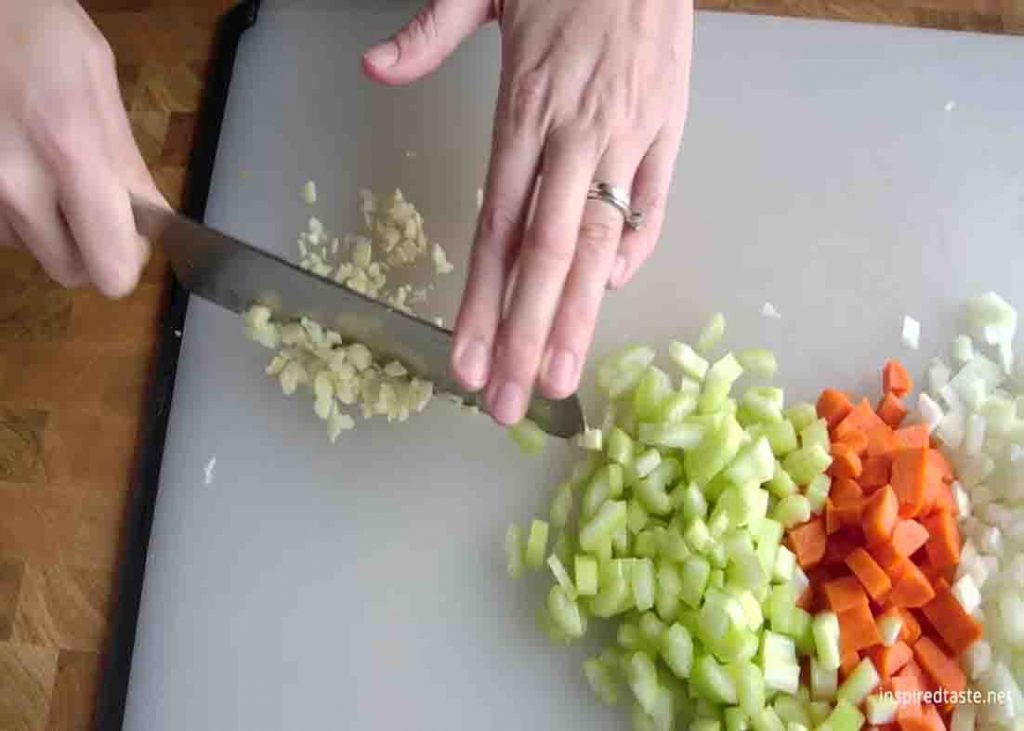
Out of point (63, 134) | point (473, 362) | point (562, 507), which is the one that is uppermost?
point (63, 134)

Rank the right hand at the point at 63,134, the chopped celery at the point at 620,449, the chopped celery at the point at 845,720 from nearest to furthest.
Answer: the right hand at the point at 63,134
the chopped celery at the point at 845,720
the chopped celery at the point at 620,449

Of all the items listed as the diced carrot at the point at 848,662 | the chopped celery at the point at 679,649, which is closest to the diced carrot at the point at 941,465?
the diced carrot at the point at 848,662

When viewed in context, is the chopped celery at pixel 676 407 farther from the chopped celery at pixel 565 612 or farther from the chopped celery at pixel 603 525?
the chopped celery at pixel 565 612

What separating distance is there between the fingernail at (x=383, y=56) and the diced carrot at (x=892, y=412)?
0.64 meters

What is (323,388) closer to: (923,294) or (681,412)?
(681,412)

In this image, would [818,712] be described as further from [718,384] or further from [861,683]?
[718,384]

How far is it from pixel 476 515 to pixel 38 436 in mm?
494

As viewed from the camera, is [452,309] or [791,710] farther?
[452,309]

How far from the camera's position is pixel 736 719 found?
105 centimetres

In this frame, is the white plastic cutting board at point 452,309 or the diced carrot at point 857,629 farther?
the white plastic cutting board at point 452,309

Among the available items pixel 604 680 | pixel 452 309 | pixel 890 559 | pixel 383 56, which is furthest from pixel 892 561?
pixel 383 56

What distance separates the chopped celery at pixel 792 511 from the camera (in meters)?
1.12

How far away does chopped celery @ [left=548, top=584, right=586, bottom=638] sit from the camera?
1125 mm

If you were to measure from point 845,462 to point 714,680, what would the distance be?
0.87 feet
